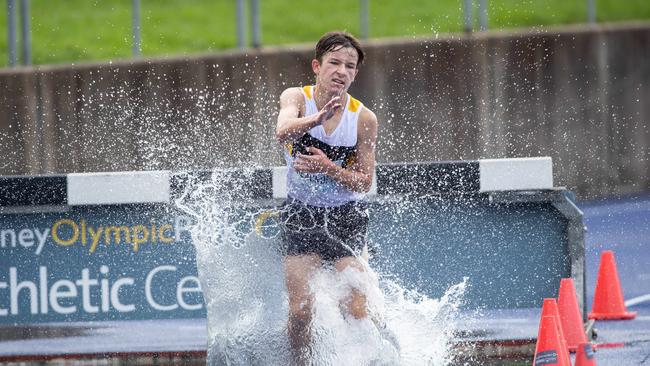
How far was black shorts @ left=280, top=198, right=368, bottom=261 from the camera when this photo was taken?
6.20 meters

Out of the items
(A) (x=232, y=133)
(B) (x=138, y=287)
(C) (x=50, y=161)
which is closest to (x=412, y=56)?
(A) (x=232, y=133)

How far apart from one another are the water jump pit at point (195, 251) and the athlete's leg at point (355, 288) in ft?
2.46

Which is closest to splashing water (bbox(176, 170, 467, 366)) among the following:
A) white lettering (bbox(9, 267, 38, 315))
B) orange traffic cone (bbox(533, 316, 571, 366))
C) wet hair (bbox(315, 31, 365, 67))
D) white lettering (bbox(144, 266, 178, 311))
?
white lettering (bbox(144, 266, 178, 311))

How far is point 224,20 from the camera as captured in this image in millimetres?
16984

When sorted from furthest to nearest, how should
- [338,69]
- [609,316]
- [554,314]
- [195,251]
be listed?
[609,316] < [195,251] < [554,314] < [338,69]

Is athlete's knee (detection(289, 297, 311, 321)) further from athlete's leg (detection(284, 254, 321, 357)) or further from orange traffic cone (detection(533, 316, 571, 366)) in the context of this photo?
orange traffic cone (detection(533, 316, 571, 366))

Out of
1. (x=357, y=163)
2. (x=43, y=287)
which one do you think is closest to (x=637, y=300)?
(x=357, y=163)

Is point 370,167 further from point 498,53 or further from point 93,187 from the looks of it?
point 498,53

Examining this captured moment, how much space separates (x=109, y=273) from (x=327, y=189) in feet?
5.37

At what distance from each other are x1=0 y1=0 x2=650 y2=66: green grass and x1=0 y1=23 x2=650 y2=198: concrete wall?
700 mm

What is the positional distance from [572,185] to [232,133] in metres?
3.49

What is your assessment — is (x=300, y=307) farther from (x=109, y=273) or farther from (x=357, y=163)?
(x=109, y=273)

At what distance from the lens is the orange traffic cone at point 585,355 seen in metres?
6.39

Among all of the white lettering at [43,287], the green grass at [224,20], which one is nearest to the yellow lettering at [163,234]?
the white lettering at [43,287]
